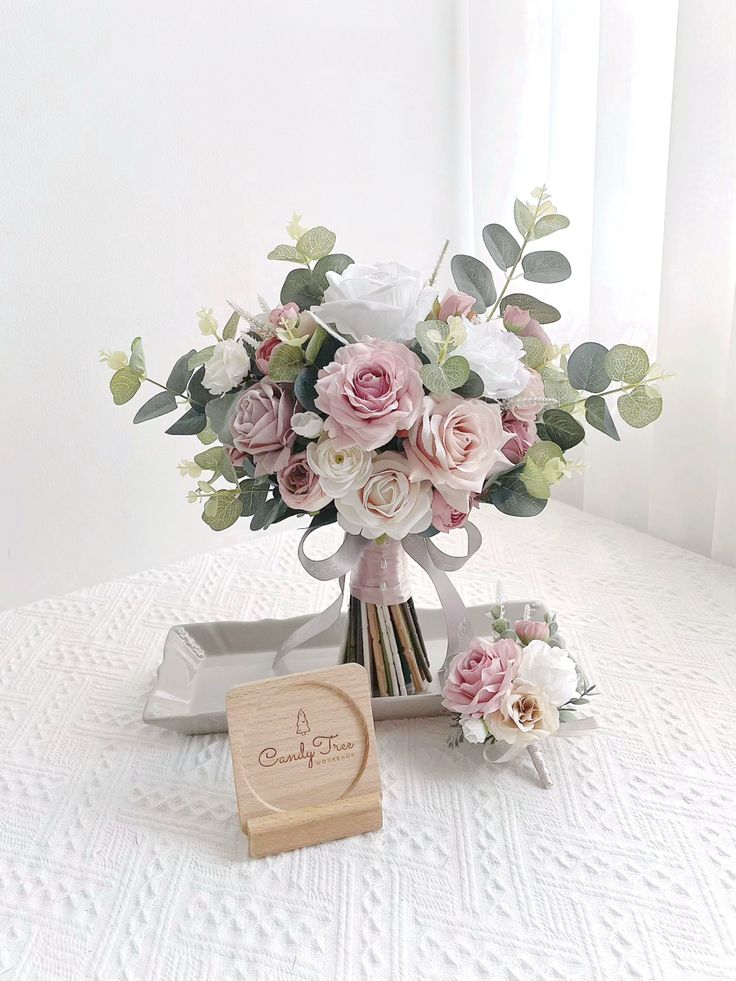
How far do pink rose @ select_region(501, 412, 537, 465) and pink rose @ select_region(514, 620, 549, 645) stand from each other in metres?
0.17

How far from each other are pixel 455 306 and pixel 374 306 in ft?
0.30

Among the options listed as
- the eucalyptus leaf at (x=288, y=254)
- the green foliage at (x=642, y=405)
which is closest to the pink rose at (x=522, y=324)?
the green foliage at (x=642, y=405)

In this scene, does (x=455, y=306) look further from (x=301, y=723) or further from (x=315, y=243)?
(x=301, y=723)

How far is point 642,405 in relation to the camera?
852 mm

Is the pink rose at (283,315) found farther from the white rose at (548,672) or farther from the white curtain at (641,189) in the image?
the white curtain at (641,189)

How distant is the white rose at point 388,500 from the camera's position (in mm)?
806

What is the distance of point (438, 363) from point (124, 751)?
538 millimetres

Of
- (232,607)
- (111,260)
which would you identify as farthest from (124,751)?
(111,260)

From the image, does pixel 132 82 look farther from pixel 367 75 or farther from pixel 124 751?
pixel 124 751

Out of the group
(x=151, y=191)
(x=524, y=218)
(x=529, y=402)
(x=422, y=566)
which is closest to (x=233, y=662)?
(x=422, y=566)

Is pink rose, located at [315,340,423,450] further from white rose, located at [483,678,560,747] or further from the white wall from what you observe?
the white wall

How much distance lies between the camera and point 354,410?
0.77 m

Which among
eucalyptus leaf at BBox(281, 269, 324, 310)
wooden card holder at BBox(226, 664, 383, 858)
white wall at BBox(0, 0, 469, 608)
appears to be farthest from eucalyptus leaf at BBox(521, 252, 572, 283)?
white wall at BBox(0, 0, 469, 608)

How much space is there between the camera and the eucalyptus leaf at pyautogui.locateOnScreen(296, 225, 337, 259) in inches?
35.0
